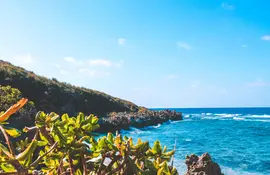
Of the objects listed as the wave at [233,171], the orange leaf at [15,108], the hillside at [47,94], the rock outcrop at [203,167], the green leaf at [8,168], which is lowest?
the wave at [233,171]

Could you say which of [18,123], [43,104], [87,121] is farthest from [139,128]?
[87,121]

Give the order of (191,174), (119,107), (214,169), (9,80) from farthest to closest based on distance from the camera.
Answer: (119,107), (9,80), (214,169), (191,174)

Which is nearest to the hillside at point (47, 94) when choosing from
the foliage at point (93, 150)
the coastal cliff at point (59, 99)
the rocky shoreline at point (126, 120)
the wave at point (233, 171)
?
the coastal cliff at point (59, 99)

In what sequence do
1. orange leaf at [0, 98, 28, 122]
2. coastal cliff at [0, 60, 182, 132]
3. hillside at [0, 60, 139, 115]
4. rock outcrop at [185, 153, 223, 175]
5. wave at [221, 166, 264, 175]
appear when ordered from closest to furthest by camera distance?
1. orange leaf at [0, 98, 28, 122]
2. rock outcrop at [185, 153, 223, 175]
3. wave at [221, 166, 264, 175]
4. coastal cliff at [0, 60, 182, 132]
5. hillside at [0, 60, 139, 115]

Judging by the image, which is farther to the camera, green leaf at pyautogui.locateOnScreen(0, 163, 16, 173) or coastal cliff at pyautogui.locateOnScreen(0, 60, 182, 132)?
coastal cliff at pyautogui.locateOnScreen(0, 60, 182, 132)

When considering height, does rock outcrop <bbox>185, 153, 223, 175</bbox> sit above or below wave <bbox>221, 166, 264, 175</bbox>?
above

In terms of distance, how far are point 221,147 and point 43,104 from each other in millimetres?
15583

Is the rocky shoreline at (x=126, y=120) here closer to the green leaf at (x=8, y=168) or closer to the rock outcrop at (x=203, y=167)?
the rock outcrop at (x=203, y=167)

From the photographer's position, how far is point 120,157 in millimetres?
1022

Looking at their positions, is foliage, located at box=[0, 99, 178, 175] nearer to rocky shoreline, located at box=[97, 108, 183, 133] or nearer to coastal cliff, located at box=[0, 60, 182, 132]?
coastal cliff, located at box=[0, 60, 182, 132]

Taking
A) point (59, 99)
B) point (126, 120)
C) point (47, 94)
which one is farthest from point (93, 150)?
point (59, 99)

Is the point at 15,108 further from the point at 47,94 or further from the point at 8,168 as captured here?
the point at 47,94

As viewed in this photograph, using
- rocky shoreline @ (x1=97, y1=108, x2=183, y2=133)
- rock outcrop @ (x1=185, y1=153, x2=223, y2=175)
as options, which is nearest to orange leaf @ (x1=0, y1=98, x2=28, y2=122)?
rock outcrop @ (x1=185, y1=153, x2=223, y2=175)

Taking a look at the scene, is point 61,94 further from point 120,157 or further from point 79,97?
point 120,157
